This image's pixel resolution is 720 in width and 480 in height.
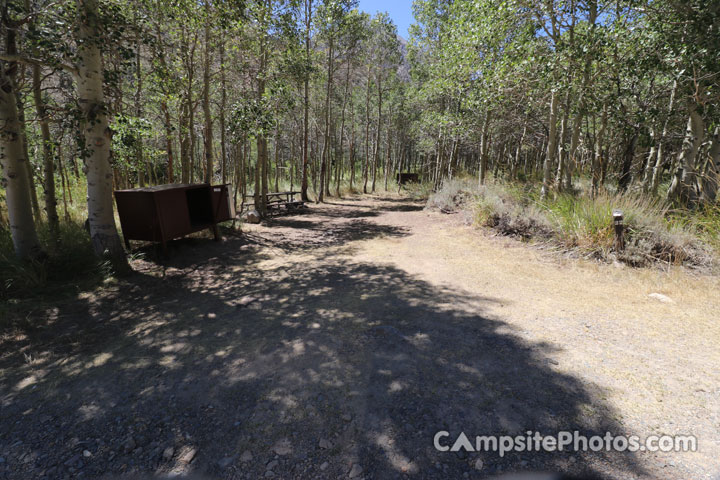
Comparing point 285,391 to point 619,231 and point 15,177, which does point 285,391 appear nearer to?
point 15,177

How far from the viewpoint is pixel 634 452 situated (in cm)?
205

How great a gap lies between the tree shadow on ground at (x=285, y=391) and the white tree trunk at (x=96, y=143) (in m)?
1.49

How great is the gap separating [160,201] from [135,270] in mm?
1471

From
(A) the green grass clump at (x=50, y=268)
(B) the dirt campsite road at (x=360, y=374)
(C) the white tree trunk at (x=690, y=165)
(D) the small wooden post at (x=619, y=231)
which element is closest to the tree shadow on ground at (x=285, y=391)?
(B) the dirt campsite road at (x=360, y=374)

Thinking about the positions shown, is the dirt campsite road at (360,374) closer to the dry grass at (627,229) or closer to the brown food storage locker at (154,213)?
the dry grass at (627,229)

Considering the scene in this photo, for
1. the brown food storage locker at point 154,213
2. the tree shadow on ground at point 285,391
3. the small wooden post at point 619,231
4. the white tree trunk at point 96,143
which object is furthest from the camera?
the brown food storage locker at point 154,213

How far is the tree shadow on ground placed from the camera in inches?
83.1

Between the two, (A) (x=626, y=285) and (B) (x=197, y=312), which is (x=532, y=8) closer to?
(A) (x=626, y=285)

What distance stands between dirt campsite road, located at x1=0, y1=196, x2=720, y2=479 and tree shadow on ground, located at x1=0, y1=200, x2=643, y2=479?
0.02 metres

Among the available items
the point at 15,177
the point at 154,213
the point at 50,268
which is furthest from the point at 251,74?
the point at 50,268

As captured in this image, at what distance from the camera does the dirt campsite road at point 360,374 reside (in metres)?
2.12

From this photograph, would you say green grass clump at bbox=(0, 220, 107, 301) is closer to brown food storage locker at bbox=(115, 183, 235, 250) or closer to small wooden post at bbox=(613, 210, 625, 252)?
brown food storage locker at bbox=(115, 183, 235, 250)

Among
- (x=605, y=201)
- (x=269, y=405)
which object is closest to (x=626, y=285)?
(x=605, y=201)

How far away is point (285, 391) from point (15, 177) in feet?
20.0
